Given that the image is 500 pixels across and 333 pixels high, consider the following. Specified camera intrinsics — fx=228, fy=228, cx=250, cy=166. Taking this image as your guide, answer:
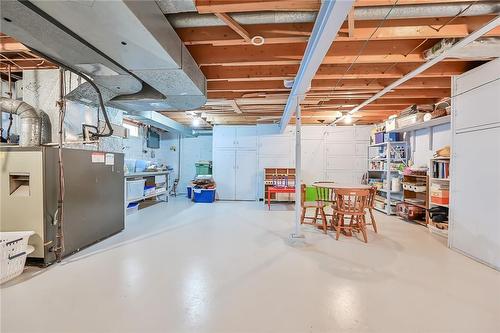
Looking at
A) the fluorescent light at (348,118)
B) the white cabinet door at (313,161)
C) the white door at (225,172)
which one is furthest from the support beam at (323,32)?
the white door at (225,172)

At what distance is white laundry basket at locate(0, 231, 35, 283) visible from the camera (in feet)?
7.16

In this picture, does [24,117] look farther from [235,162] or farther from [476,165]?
[476,165]

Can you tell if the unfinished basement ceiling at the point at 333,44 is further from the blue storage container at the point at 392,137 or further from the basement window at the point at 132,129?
the basement window at the point at 132,129

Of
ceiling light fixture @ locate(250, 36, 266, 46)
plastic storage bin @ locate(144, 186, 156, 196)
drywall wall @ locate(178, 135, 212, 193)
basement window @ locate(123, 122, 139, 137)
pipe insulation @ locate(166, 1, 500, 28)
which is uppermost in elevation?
pipe insulation @ locate(166, 1, 500, 28)

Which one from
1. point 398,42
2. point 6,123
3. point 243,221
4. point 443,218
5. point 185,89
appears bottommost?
point 243,221

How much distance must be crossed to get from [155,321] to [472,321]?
2390 millimetres

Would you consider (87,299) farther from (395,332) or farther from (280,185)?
(280,185)

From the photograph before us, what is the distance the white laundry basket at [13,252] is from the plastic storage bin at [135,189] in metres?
2.42

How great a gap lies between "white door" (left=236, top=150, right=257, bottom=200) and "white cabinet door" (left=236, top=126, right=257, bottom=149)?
7.7 inches

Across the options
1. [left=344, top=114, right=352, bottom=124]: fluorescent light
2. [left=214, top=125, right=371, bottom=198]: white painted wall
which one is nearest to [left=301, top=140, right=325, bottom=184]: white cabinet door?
[left=214, top=125, right=371, bottom=198]: white painted wall

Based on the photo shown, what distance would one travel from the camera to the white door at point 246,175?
7383mm

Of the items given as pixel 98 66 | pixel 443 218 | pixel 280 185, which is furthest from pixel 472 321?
pixel 280 185

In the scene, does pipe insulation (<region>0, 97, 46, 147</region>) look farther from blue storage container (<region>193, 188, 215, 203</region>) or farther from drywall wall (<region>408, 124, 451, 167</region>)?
drywall wall (<region>408, 124, 451, 167</region>)

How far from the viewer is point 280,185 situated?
6.85m
